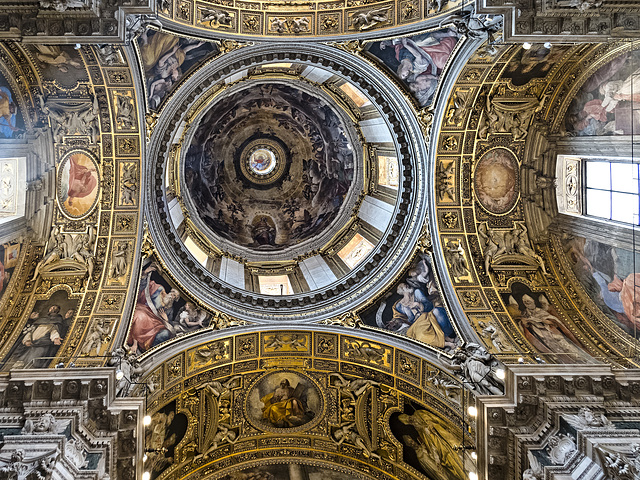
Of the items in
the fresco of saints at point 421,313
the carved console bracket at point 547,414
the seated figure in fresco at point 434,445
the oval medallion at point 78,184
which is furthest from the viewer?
the fresco of saints at point 421,313

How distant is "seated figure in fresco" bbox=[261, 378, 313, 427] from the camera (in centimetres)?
1644

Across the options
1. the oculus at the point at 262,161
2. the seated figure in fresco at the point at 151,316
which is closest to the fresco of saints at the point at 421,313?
the seated figure in fresco at the point at 151,316

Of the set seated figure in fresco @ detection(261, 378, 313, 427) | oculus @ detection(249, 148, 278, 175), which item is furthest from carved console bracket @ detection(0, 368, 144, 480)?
oculus @ detection(249, 148, 278, 175)

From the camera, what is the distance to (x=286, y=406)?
16.5 metres

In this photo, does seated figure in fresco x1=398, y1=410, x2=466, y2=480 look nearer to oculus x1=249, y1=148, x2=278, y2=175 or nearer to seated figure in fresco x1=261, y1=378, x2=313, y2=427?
seated figure in fresco x1=261, y1=378, x2=313, y2=427

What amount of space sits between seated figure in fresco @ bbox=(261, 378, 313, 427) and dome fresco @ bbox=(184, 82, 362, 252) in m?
6.89

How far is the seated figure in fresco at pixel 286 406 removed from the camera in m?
16.4

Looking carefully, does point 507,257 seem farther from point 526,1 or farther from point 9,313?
point 9,313

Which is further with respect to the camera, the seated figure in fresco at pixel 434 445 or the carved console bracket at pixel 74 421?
the seated figure in fresco at pixel 434 445

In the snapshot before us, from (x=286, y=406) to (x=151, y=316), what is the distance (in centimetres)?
597

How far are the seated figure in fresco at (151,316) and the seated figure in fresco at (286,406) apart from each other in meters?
4.48

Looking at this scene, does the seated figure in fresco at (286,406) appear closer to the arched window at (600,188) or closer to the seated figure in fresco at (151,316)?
the seated figure in fresco at (151,316)

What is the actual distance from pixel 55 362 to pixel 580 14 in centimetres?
1614

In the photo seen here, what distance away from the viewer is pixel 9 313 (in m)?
13.4
